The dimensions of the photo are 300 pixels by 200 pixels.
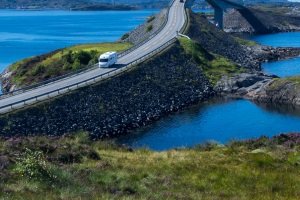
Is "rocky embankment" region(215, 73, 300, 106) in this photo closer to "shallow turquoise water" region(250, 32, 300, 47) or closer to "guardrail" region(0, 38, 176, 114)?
"guardrail" region(0, 38, 176, 114)

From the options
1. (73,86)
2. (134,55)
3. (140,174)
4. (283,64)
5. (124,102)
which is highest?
(140,174)

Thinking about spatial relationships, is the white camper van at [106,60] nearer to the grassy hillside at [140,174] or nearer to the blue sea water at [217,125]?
the blue sea water at [217,125]

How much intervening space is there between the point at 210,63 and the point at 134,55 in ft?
45.3

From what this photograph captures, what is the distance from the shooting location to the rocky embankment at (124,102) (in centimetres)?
5003

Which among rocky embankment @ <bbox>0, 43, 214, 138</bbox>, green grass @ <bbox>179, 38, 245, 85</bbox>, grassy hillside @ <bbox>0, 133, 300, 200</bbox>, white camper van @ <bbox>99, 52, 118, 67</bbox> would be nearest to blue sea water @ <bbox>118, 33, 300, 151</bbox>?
rocky embankment @ <bbox>0, 43, 214, 138</bbox>

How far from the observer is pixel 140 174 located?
2077 centimetres

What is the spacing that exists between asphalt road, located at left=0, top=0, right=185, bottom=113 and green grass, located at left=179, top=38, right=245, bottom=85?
464 centimetres

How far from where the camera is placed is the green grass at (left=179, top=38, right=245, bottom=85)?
86.1 m

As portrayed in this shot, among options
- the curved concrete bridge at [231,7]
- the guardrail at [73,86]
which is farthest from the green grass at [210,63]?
the curved concrete bridge at [231,7]

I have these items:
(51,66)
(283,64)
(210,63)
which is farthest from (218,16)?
(51,66)

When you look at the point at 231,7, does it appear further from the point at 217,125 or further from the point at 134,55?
the point at 217,125

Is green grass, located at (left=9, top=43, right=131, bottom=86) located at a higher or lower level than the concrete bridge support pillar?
higher

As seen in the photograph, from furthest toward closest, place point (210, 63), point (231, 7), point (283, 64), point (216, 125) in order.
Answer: point (231, 7) < point (283, 64) < point (210, 63) < point (216, 125)

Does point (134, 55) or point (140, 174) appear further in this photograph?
point (134, 55)
